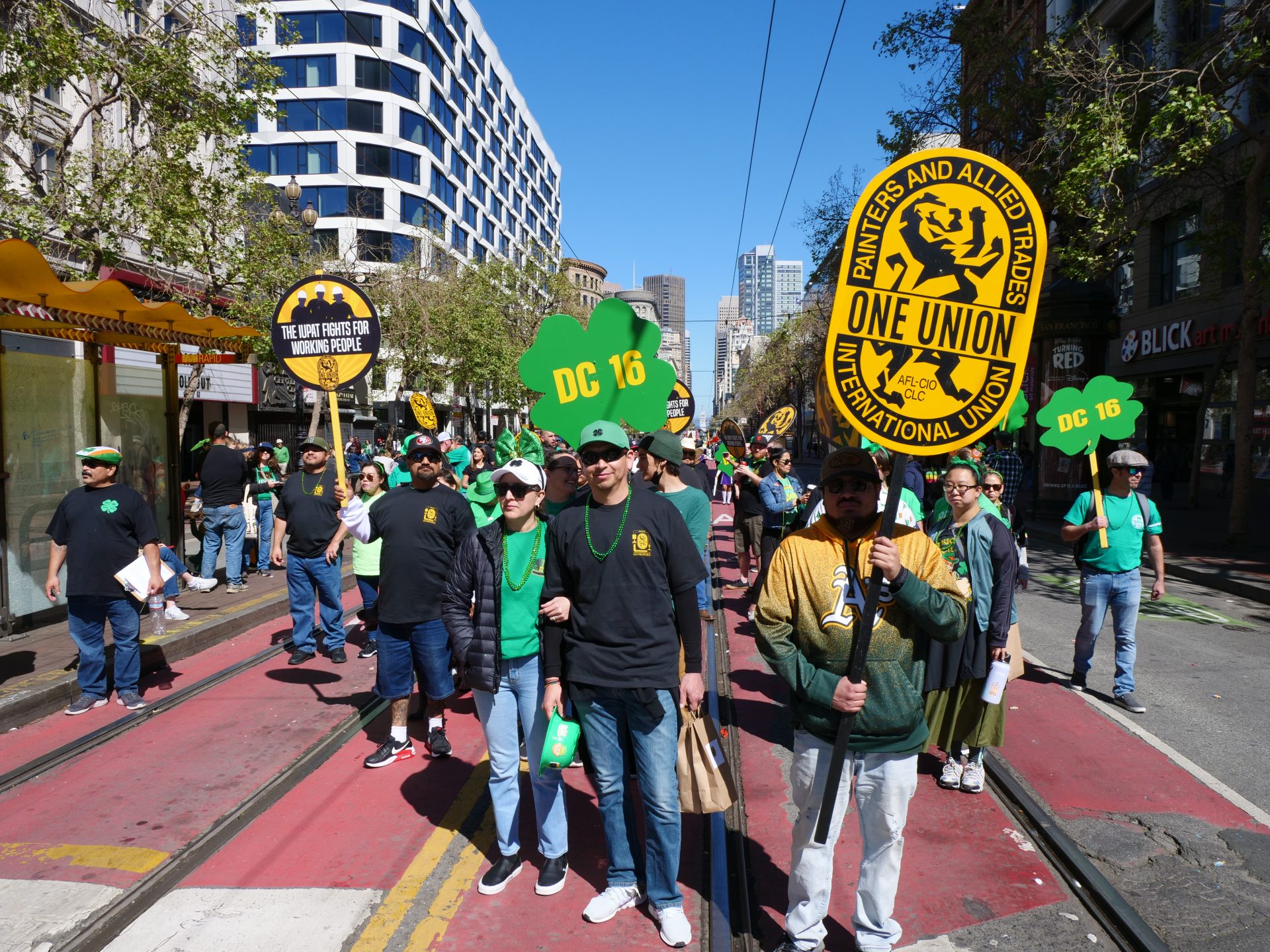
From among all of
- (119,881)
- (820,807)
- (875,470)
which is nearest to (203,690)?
(119,881)

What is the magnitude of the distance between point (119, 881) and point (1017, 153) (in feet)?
59.6

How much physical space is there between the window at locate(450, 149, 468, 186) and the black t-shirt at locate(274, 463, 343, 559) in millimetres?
50748

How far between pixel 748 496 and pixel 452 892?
7.10 meters

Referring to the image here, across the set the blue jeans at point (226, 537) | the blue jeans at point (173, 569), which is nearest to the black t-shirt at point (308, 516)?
the blue jeans at point (173, 569)

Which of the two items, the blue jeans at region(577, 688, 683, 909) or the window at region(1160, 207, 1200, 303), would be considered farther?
the window at region(1160, 207, 1200, 303)

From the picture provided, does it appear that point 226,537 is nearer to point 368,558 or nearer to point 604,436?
point 368,558

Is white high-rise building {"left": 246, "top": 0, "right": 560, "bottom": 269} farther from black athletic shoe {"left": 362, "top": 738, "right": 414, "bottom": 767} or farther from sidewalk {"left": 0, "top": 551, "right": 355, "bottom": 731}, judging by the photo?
black athletic shoe {"left": 362, "top": 738, "right": 414, "bottom": 767}

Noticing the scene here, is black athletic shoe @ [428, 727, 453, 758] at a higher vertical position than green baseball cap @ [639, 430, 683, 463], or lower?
lower

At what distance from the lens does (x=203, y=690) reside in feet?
21.7

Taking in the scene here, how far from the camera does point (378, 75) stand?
45750 mm

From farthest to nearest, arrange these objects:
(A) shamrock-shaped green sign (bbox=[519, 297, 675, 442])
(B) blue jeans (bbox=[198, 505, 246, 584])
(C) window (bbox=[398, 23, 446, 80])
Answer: (C) window (bbox=[398, 23, 446, 80]) → (B) blue jeans (bbox=[198, 505, 246, 584]) → (A) shamrock-shaped green sign (bbox=[519, 297, 675, 442])

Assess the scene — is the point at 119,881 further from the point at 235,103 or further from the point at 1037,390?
the point at 1037,390

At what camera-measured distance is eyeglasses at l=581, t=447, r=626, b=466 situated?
10.6ft

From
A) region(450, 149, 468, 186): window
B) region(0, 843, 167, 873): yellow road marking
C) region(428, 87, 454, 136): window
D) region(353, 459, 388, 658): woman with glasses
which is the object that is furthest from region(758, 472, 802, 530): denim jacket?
region(450, 149, 468, 186): window
